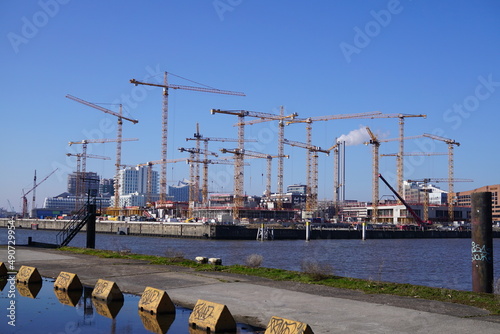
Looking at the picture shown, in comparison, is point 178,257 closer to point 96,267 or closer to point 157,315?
point 96,267

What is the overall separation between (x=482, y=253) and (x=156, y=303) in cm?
880

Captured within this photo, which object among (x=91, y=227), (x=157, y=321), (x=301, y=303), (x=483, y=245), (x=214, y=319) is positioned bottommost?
(x=157, y=321)

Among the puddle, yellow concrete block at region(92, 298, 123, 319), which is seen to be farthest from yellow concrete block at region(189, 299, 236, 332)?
yellow concrete block at region(92, 298, 123, 319)

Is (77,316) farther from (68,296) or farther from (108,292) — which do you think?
(68,296)

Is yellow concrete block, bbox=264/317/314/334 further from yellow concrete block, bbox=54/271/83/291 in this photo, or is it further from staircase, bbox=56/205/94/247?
staircase, bbox=56/205/94/247

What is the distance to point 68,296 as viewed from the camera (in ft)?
44.8

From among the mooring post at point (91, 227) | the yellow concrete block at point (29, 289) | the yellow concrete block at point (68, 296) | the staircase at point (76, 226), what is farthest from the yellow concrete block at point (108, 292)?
the mooring post at point (91, 227)

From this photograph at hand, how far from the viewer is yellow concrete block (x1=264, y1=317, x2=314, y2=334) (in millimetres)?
8297

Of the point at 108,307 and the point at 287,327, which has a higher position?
the point at 287,327

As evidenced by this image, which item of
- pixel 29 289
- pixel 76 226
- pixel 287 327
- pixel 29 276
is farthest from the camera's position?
pixel 76 226

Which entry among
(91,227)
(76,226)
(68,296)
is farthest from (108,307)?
(76,226)

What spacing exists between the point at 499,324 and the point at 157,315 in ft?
22.4

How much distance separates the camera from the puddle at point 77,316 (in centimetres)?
1015

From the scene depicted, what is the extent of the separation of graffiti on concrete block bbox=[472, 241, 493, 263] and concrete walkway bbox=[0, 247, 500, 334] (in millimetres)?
2659
